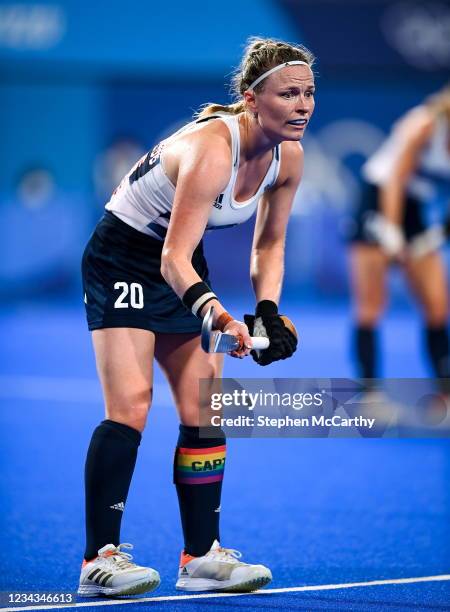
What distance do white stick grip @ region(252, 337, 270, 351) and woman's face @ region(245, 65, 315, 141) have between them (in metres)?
0.68

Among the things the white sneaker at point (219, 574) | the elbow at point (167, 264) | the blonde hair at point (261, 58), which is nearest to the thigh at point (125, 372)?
the elbow at point (167, 264)

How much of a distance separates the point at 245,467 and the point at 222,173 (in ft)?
10.1

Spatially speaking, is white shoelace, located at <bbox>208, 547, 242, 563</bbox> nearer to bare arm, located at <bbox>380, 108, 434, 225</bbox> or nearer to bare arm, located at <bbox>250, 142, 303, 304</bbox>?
bare arm, located at <bbox>250, 142, 303, 304</bbox>

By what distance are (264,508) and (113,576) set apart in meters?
1.68

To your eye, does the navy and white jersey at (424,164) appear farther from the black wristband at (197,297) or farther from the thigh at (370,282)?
the black wristband at (197,297)

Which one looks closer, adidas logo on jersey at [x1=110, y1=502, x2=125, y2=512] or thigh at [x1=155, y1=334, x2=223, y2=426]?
adidas logo on jersey at [x1=110, y1=502, x2=125, y2=512]

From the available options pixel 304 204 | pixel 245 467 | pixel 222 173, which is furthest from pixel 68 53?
pixel 222 173

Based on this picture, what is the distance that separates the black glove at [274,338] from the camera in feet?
12.6

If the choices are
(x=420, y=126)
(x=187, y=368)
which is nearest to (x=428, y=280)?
(x=420, y=126)

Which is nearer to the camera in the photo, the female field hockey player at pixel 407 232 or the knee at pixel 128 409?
the knee at pixel 128 409

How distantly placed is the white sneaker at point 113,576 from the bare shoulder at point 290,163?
143 centimetres

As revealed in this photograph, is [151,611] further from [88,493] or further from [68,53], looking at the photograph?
[68,53]

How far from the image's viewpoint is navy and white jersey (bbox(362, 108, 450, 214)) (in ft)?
26.2

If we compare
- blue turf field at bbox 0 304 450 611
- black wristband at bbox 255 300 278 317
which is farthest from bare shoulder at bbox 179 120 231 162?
blue turf field at bbox 0 304 450 611
